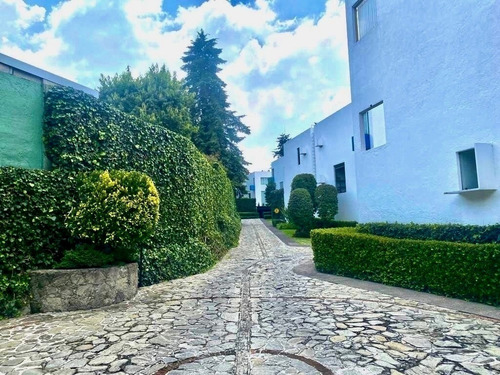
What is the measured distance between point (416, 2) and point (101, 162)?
293 inches

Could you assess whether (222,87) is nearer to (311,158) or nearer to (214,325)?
(311,158)

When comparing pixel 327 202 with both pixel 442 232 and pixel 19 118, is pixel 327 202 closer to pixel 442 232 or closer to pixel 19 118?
pixel 442 232

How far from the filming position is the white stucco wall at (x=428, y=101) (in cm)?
541

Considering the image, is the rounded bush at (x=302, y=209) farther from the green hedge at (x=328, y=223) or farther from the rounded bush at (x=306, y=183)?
the rounded bush at (x=306, y=183)

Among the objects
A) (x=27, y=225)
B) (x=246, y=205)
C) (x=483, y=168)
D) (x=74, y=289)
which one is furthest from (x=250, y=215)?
(x=27, y=225)

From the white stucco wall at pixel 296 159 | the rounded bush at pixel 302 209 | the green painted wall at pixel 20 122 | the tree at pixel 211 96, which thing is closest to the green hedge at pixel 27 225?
the green painted wall at pixel 20 122

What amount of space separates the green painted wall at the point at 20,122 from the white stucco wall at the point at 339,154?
1304 centimetres

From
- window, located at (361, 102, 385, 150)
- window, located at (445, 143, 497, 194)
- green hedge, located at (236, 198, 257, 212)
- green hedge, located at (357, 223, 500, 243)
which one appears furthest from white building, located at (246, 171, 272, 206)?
window, located at (445, 143, 497, 194)

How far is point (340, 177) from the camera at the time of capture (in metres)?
16.7

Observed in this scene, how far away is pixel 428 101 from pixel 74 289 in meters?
7.51

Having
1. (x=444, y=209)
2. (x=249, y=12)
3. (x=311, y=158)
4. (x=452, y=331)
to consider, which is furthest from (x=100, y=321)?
(x=311, y=158)

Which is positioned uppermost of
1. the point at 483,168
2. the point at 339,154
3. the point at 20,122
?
the point at 339,154

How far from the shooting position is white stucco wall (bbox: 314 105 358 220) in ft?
50.9

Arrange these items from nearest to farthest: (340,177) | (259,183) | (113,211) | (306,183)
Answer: (113,211), (340,177), (306,183), (259,183)
